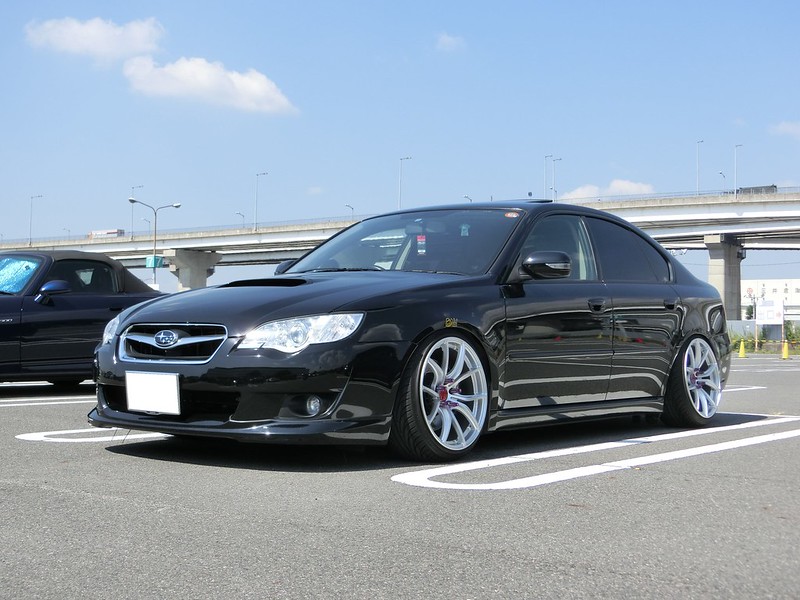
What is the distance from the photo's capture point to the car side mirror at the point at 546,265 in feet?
18.8

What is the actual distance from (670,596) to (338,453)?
2898mm

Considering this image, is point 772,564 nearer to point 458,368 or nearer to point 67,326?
point 458,368

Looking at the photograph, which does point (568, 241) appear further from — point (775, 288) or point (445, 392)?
point (775, 288)

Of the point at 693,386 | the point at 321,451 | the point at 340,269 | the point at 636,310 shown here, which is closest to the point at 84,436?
the point at 321,451

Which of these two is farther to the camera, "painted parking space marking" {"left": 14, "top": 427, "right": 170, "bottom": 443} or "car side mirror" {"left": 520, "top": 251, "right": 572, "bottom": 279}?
"painted parking space marking" {"left": 14, "top": 427, "right": 170, "bottom": 443}

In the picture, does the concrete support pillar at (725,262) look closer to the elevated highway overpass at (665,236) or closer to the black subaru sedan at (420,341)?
the elevated highway overpass at (665,236)

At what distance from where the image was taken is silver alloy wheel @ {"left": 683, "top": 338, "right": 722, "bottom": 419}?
23.4 ft

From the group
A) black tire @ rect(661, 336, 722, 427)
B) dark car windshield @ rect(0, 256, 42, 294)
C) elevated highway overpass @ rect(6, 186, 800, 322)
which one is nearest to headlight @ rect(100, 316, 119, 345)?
black tire @ rect(661, 336, 722, 427)

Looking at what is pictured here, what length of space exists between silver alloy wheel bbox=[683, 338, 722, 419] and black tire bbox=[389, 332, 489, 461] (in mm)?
2239

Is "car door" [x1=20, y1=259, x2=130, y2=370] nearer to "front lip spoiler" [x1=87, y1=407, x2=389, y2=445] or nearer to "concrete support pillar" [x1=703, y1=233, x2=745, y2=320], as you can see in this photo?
"front lip spoiler" [x1=87, y1=407, x2=389, y2=445]

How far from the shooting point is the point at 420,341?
510 cm

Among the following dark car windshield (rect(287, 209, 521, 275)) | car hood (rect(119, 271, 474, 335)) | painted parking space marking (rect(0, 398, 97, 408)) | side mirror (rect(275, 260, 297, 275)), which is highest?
dark car windshield (rect(287, 209, 521, 275))

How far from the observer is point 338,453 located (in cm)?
546

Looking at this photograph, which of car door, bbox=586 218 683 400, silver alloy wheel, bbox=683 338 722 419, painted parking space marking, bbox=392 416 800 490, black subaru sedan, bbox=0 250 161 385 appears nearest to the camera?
painted parking space marking, bbox=392 416 800 490
